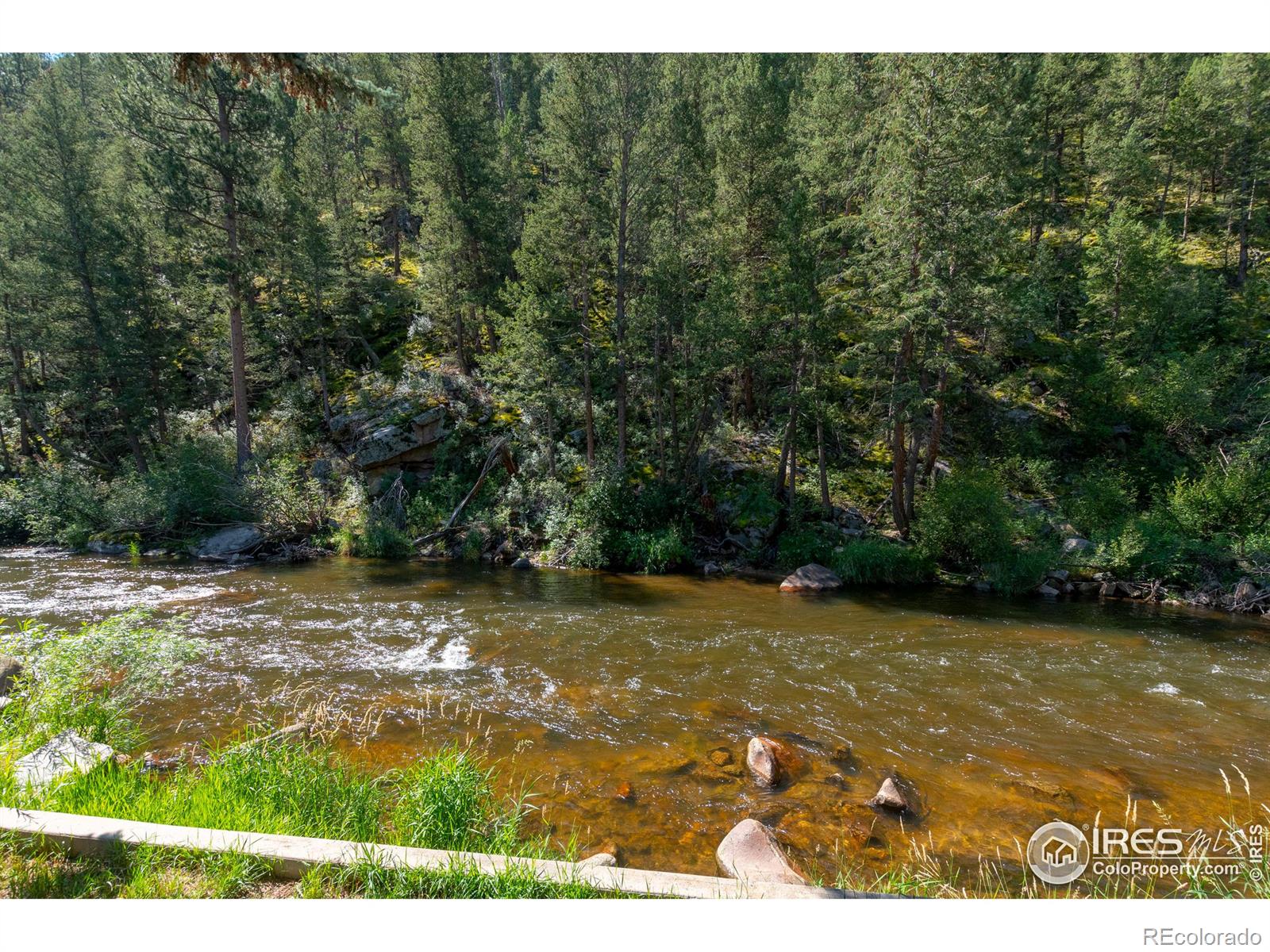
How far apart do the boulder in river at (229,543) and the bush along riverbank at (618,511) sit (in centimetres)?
Result: 6

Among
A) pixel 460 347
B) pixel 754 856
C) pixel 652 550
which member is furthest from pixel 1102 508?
pixel 460 347

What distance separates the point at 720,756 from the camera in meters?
6.80

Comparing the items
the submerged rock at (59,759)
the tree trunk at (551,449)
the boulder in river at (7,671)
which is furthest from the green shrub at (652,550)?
the submerged rock at (59,759)

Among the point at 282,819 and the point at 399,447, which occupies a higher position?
the point at 399,447

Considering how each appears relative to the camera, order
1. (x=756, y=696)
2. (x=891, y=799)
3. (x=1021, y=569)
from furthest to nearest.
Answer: (x=1021, y=569) < (x=756, y=696) < (x=891, y=799)

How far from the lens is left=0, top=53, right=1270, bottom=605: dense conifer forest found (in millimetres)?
15406

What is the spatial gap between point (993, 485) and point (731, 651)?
1025 centimetres

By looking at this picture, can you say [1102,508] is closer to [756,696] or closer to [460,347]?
[756,696]

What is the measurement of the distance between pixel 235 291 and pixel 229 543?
8824 mm

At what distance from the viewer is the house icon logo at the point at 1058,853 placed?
482cm

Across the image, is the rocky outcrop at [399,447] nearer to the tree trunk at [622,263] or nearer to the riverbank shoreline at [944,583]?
the riverbank shoreline at [944,583]

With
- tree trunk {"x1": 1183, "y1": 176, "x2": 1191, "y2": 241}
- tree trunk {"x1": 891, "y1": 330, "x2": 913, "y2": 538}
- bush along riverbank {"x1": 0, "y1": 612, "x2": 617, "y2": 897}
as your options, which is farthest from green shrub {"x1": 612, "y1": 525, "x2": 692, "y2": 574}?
tree trunk {"x1": 1183, "y1": 176, "x2": 1191, "y2": 241}

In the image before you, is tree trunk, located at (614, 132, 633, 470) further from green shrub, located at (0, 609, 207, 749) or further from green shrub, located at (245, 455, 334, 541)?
green shrub, located at (0, 609, 207, 749)

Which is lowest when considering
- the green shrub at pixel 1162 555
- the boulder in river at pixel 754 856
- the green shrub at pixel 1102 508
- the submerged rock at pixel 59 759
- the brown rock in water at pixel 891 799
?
the brown rock in water at pixel 891 799
